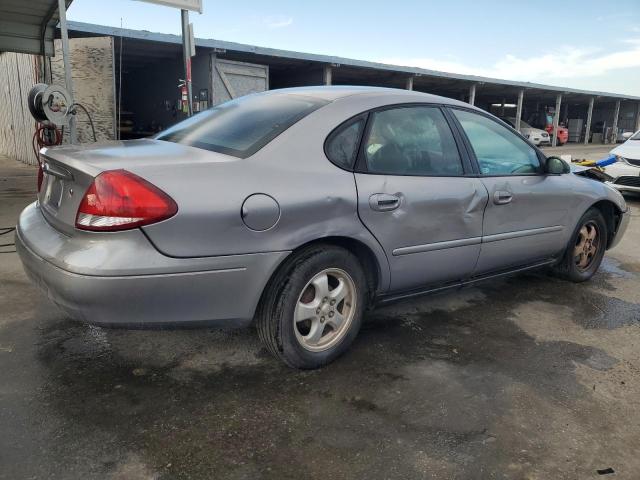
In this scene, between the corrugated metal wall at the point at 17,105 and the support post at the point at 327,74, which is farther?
the support post at the point at 327,74

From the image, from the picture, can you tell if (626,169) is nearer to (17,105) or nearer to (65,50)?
(65,50)

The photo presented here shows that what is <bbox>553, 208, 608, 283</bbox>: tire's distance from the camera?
4281mm

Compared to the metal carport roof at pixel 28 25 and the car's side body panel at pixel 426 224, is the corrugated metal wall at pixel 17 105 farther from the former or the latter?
the car's side body panel at pixel 426 224

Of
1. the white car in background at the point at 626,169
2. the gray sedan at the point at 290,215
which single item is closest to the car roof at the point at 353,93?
the gray sedan at the point at 290,215

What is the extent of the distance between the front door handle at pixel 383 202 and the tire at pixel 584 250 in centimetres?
212

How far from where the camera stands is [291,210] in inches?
98.0

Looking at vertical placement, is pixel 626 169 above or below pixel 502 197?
below

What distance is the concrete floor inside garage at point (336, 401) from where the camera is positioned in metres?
2.07

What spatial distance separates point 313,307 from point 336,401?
0.49 metres

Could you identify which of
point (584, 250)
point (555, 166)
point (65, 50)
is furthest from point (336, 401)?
point (65, 50)

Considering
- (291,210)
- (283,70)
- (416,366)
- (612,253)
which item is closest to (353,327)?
(416,366)

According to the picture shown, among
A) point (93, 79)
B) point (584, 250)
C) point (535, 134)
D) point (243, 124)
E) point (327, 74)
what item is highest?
point (327, 74)

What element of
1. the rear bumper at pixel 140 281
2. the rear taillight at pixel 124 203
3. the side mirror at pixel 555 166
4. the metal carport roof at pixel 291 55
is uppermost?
the metal carport roof at pixel 291 55

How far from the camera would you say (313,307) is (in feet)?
8.89
